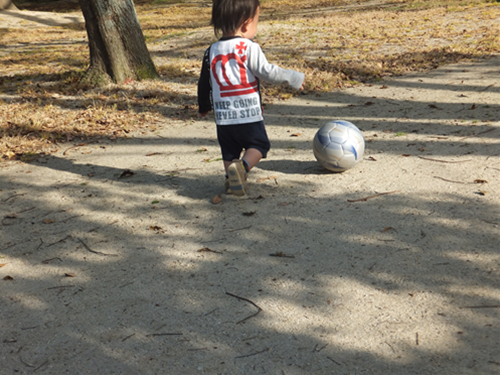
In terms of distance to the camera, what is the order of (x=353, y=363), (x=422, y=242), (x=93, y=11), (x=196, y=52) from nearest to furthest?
(x=353, y=363)
(x=422, y=242)
(x=93, y=11)
(x=196, y=52)

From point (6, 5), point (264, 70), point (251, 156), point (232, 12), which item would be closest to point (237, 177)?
point (251, 156)

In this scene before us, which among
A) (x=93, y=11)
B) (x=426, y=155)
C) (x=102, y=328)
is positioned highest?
(x=93, y=11)

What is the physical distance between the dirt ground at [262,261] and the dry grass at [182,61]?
4.30 feet

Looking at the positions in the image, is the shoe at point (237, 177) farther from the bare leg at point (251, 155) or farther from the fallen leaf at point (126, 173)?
the fallen leaf at point (126, 173)

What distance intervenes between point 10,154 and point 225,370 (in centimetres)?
495

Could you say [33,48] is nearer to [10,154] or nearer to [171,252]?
[10,154]

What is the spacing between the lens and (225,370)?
2.47 m

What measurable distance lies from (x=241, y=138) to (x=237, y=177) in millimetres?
386

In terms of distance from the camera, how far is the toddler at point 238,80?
13.5 ft

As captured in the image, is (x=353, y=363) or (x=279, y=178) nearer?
(x=353, y=363)

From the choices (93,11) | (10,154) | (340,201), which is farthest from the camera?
(93,11)

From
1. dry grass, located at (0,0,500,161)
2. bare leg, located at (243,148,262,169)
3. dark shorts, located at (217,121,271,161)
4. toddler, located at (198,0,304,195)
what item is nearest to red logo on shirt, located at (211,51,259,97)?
toddler, located at (198,0,304,195)

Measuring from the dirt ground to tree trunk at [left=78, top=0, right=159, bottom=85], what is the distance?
3.12 meters

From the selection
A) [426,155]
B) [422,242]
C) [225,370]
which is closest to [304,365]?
[225,370]
